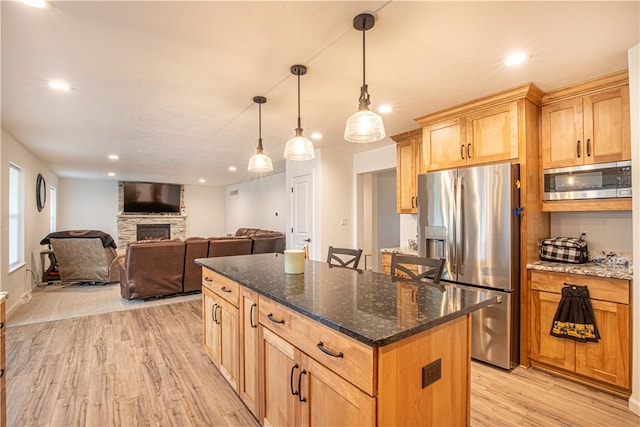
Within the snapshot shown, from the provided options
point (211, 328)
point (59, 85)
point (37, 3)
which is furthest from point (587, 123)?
point (59, 85)

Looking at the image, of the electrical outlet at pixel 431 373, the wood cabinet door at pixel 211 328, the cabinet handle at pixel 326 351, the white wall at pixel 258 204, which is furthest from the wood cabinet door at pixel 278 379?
the white wall at pixel 258 204

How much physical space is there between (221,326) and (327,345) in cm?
142

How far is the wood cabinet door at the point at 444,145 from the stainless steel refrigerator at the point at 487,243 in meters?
0.21

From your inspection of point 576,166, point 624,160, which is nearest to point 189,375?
point 576,166

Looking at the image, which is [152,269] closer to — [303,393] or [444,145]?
[303,393]

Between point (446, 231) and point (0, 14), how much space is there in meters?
3.48

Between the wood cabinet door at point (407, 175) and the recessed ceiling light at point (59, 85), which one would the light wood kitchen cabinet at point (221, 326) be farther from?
the wood cabinet door at point (407, 175)

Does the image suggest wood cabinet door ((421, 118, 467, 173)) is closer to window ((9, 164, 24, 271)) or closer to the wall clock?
window ((9, 164, 24, 271))

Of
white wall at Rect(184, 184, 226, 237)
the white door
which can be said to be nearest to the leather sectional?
the white door

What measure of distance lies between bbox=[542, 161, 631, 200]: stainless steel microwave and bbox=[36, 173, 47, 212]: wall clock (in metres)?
7.45

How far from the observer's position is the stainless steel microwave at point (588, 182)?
2379mm

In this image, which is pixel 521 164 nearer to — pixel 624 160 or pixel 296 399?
pixel 624 160

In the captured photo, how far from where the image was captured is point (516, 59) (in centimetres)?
219

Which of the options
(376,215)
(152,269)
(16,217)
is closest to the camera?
(16,217)
